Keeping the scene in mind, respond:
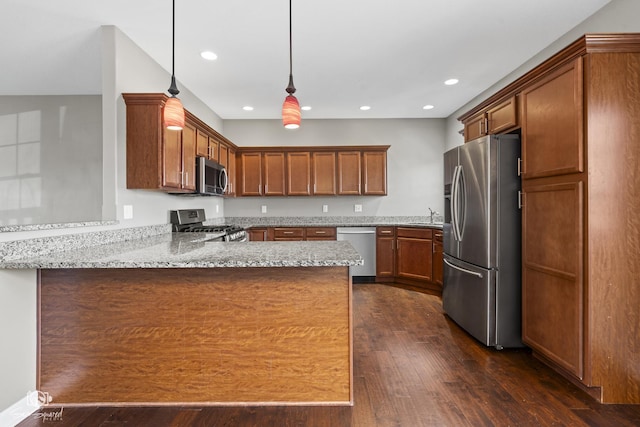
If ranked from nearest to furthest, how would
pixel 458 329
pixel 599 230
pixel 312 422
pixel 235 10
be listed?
pixel 312 422
pixel 599 230
pixel 235 10
pixel 458 329

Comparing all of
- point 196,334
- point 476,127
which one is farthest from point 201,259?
point 476,127

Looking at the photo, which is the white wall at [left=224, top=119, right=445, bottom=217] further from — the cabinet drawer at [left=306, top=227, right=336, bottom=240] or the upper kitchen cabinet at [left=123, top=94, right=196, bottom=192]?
the upper kitchen cabinet at [left=123, top=94, right=196, bottom=192]

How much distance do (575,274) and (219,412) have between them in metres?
2.33

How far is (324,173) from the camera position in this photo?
5.12m

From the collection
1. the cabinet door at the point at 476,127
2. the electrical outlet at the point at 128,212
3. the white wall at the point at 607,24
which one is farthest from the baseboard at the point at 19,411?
the white wall at the point at 607,24

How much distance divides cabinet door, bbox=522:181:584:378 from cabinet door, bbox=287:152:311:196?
127 inches

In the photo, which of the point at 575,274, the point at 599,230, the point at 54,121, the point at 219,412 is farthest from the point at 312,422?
the point at 54,121

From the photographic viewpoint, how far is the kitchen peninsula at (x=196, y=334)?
185 centimetres

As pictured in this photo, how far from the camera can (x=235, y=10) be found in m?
2.45

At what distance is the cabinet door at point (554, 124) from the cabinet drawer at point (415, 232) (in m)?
2.08

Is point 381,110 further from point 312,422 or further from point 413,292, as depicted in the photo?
point 312,422

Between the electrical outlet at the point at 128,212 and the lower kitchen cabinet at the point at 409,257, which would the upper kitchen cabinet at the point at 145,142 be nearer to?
the electrical outlet at the point at 128,212

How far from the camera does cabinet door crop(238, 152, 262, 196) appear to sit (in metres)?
5.17

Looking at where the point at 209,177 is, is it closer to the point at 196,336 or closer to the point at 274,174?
the point at 274,174
